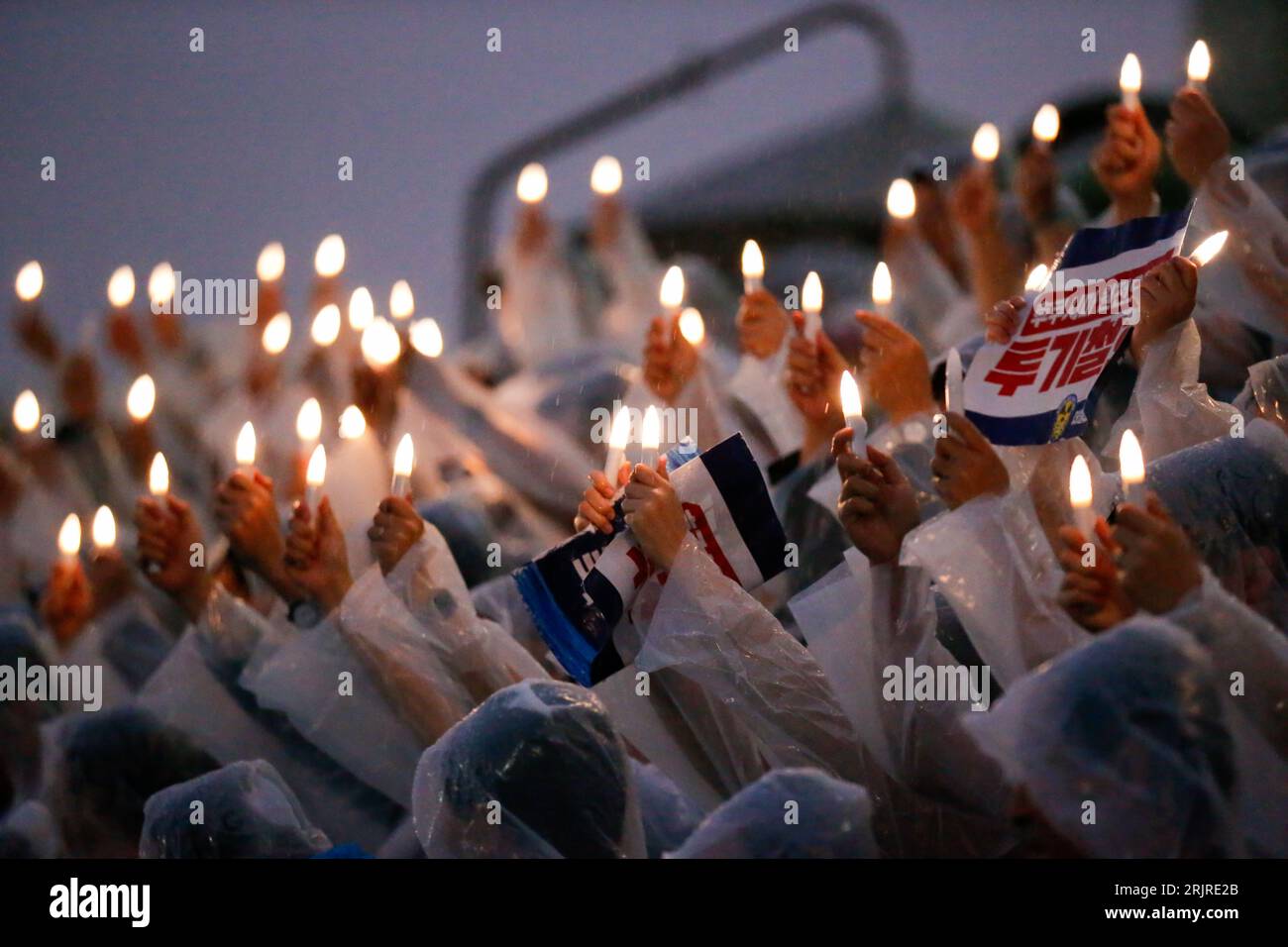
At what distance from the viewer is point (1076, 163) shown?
3752mm

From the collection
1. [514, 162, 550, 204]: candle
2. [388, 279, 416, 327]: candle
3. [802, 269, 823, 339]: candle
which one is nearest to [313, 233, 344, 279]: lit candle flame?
[388, 279, 416, 327]: candle

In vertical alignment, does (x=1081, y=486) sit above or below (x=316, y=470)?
below

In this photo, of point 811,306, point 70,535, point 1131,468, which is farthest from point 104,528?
point 1131,468

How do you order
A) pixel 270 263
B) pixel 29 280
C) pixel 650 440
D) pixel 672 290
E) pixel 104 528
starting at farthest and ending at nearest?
pixel 270 263
pixel 29 280
pixel 104 528
pixel 672 290
pixel 650 440

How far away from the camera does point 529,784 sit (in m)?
1.88

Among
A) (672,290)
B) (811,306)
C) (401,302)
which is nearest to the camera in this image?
(811,306)

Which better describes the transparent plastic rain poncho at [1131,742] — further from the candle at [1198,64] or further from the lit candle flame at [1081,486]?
the candle at [1198,64]

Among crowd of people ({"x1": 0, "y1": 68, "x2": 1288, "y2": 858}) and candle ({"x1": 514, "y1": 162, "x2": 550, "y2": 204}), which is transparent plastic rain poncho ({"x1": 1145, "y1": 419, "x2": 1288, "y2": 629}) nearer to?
crowd of people ({"x1": 0, "y1": 68, "x2": 1288, "y2": 858})

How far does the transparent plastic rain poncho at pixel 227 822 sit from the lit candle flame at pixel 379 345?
0.89 m

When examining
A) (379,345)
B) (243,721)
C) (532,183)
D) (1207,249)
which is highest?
(532,183)

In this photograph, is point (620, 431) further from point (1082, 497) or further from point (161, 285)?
point (161, 285)

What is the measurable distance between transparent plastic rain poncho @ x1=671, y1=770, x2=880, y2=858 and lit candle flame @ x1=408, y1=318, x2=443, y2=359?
1.32 m

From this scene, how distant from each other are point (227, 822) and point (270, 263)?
1.65 metres
